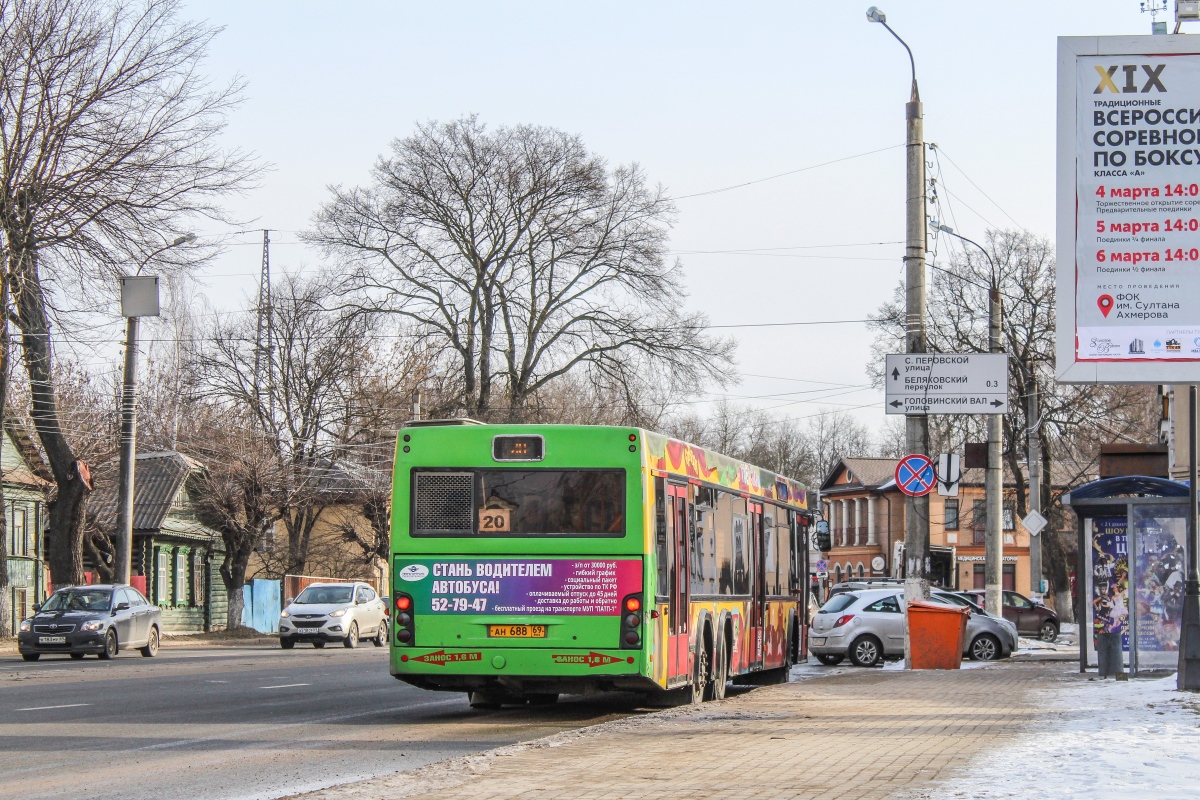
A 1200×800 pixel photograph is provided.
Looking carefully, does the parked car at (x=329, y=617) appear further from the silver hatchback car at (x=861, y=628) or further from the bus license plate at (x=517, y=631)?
the bus license plate at (x=517, y=631)

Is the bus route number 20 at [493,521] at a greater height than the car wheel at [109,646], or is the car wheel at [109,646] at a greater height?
the bus route number 20 at [493,521]

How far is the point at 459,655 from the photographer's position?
1448 cm

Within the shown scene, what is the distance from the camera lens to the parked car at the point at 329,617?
121 feet

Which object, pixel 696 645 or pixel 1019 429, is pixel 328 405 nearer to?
pixel 1019 429

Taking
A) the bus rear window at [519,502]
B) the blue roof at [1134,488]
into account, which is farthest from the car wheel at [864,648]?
the bus rear window at [519,502]

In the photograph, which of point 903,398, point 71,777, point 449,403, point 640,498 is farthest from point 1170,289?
point 449,403

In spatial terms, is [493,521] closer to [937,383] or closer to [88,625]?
[937,383]

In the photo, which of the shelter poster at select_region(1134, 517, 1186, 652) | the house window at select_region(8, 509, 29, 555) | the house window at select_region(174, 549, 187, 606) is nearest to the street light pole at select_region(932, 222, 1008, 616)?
the shelter poster at select_region(1134, 517, 1186, 652)

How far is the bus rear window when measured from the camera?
47.4 feet

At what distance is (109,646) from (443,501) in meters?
16.8

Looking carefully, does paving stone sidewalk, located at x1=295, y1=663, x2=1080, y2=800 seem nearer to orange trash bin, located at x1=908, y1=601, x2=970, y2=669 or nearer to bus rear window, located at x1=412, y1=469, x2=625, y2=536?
bus rear window, located at x1=412, y1=469, x2=625, y2=536

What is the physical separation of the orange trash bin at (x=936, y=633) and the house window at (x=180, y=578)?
3660 cm

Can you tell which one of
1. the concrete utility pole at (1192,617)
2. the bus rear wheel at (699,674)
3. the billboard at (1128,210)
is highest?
the billboard at (1128,210)

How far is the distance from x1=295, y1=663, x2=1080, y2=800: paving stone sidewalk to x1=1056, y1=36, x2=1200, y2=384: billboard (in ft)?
12.3
